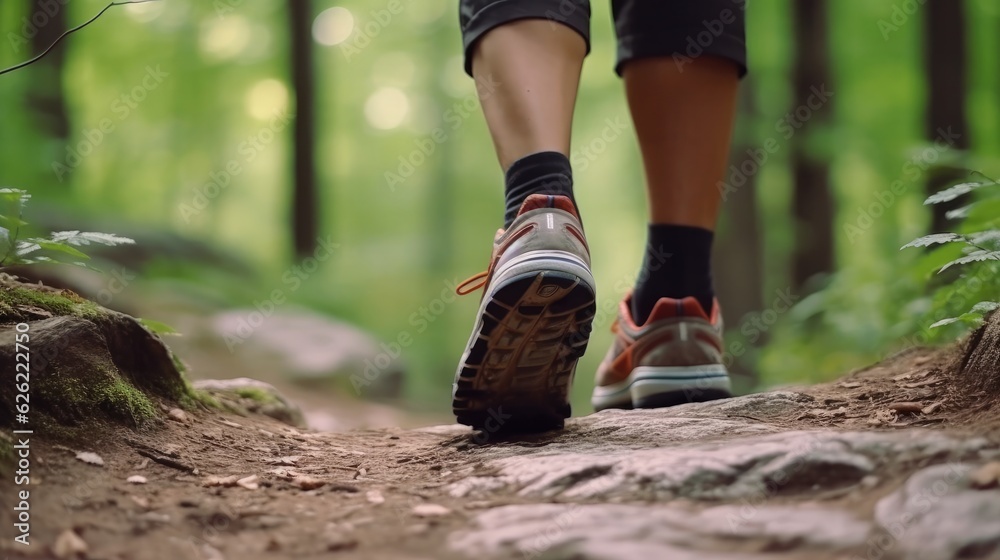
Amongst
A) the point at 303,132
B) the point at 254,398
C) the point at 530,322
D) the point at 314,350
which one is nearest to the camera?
the point at 530,322

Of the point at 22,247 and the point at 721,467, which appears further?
the point at 22,247

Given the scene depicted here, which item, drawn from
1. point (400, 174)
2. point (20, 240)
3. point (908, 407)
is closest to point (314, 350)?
point (20, 240)

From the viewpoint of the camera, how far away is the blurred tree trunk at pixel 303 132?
980cm

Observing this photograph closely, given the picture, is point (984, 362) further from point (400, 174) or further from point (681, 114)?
point (400, 174)

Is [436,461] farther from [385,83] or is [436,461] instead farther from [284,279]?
[385,83]

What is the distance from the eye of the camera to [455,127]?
54.6 feet

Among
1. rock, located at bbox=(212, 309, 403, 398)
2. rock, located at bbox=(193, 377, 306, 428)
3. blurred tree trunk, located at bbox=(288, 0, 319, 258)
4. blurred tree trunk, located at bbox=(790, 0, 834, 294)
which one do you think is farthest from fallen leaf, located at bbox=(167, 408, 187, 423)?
blurred tree trunk, located at bbox=(288, 0, 319, 258)

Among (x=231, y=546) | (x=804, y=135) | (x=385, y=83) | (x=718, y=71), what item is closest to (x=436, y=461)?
(x=231, y=546)

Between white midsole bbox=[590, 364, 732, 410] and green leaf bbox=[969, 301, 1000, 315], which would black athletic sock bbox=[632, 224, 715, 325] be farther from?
green leaf bbox=[969, 301, 1000, 315]

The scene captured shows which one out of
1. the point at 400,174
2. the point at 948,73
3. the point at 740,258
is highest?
the point at 400,174

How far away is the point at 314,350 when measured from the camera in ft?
20.9

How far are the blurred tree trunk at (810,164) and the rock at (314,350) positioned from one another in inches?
164

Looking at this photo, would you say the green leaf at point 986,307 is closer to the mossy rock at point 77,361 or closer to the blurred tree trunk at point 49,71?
the mossy rock at point 77,361

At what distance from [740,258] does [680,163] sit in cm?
555
